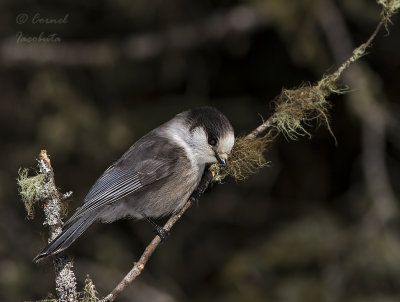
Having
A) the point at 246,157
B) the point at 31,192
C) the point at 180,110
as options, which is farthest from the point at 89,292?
the point at 180,110

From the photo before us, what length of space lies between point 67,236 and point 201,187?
1.25m

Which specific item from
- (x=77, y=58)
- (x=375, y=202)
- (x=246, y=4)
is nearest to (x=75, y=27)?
(x=77, y=58)

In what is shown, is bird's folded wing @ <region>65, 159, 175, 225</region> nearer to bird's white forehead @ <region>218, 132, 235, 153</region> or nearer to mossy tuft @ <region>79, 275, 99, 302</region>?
bird's white forehead @ <region>218, 132, 235, 153</region>

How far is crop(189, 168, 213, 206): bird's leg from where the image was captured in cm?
371

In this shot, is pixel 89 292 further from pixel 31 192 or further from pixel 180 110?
pixel 180 110

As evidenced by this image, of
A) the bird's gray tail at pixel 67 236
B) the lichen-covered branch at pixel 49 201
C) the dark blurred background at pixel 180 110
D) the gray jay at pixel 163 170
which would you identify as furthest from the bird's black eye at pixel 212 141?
Answer: the dark blurred background at pixel 180 110

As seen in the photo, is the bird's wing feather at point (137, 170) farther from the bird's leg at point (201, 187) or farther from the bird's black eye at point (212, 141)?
Answer: the bird's black eye at point (212, 141)

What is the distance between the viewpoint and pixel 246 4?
5.26 meters

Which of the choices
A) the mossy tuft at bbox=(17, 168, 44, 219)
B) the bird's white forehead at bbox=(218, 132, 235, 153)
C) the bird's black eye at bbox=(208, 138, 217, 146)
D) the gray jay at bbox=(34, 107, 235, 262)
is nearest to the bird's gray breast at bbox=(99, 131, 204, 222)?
the gray jay at bbox=(34, 107, 235, 262)

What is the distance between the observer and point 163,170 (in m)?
3.75

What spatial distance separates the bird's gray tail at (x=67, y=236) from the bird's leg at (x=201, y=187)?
660 mm

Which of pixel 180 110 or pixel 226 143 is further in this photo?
pixel 180 110

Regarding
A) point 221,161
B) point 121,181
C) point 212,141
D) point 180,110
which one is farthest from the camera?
point 180,110

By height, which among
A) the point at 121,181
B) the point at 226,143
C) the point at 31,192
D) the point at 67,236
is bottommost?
the point at 67,236
